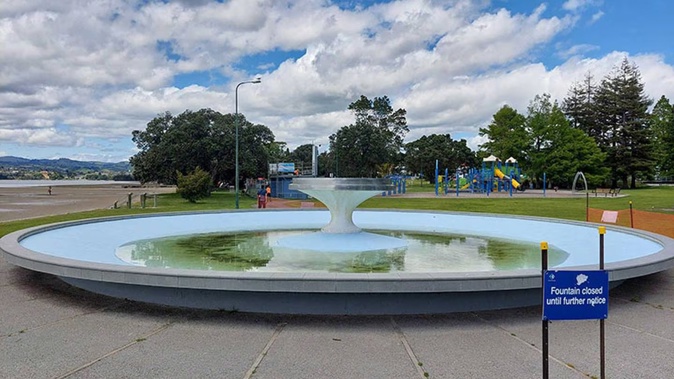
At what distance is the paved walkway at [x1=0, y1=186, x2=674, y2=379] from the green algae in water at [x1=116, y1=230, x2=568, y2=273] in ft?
8.71

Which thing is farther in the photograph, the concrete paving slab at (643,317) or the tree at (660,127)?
the tree at (660,127)

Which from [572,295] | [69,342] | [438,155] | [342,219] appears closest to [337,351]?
[572,295]

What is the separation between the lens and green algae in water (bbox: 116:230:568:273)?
32.4ft

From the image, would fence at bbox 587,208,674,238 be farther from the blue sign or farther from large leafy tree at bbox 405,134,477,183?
large leafy tree at bbox 405,134,477,183

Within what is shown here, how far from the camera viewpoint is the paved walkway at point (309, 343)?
16.6 ft

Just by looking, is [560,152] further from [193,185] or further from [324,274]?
[324,274]

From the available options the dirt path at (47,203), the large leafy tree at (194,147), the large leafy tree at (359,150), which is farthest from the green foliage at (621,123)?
the dirt path at (47,203)

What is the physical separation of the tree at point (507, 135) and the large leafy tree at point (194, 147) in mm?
39495

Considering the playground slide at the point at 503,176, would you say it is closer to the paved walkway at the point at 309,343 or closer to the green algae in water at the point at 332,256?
the green algae in water at the point at 332,256

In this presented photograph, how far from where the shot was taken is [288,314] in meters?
6.96

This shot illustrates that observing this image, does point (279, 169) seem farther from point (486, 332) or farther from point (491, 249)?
point (486, 332)

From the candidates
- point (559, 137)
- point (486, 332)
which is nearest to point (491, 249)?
point (486, 332)

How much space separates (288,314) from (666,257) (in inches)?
266

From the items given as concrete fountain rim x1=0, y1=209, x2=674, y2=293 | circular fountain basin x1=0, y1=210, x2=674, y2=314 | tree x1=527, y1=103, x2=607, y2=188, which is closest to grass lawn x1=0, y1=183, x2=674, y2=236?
circular fountain basin x1=0, y1=210, x2=674, y2=314
